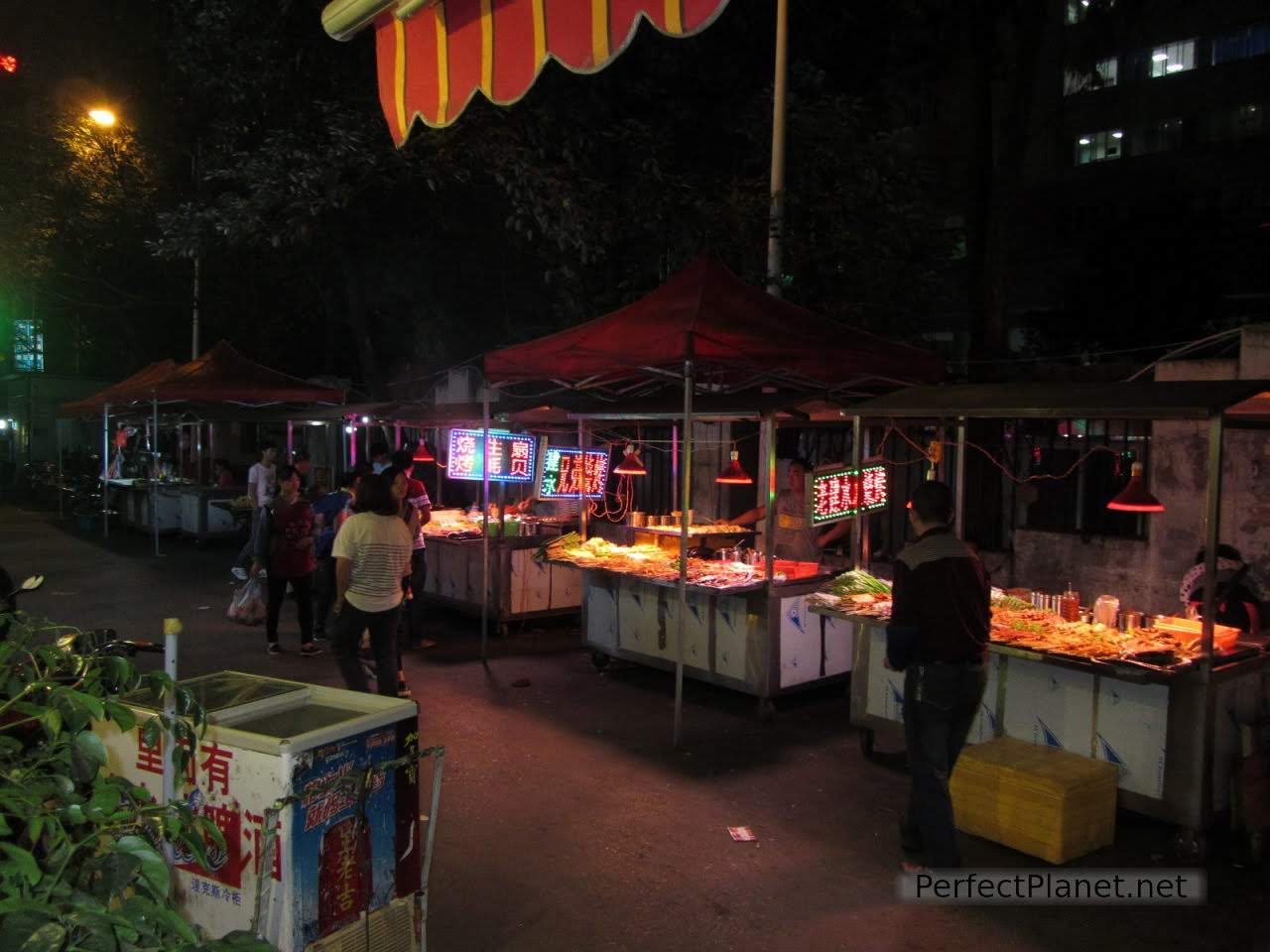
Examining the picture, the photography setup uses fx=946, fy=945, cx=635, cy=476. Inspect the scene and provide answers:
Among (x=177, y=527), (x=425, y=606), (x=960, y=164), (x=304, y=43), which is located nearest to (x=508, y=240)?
(x=304, y=43)

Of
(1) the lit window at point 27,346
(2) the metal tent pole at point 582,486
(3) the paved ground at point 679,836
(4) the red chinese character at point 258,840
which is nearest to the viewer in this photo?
(4) the red chinese character at point 258,840

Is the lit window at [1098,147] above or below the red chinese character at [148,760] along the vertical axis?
above

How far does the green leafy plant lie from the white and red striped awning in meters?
1.95

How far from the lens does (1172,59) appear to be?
91.8 feet

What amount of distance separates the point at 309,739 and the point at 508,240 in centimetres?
1426

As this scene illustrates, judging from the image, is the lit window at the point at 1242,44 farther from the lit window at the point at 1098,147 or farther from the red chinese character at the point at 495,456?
the red chinese character at the point at 495,456

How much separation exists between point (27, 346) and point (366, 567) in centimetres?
Answer: 4060

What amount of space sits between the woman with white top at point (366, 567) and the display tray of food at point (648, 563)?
104 inches

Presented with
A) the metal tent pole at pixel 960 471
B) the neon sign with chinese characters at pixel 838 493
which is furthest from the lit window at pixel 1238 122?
the neon sign with chinese characters at pixel 838 493

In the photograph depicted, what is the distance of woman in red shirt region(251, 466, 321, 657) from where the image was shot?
31.6 feet

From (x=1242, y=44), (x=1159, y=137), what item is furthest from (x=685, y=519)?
(x=1242, y=44)

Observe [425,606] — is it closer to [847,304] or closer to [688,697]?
[688,697]

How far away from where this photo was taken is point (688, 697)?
8.68 metres

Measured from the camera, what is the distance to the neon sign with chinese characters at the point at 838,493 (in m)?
7.91
